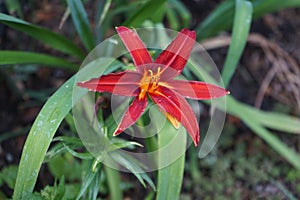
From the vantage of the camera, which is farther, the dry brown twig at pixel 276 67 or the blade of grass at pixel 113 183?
the dry brown twig at pixel 276 67

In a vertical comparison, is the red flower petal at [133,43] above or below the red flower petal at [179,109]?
above

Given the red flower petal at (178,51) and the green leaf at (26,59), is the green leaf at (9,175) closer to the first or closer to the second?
the green leaf at (26,59)

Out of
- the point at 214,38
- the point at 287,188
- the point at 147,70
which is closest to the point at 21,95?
the point at 214,38

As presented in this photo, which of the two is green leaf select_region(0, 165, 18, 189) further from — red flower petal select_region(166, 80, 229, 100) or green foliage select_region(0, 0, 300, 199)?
red flower petal select_region(166, 80, 229, 100)

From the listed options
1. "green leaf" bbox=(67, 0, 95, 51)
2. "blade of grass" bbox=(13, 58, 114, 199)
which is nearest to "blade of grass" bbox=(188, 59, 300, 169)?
"green leaf" bbox=(67, 0, 95, 51)

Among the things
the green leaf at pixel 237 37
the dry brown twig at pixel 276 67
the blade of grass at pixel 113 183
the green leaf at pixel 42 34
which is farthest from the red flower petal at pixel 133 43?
the dry brown twig at pixel 276 67

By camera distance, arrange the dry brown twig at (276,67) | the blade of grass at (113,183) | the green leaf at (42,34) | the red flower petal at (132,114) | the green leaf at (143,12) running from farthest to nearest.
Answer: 1. the dry brown twig at (276,67)
2. the blade of grass at (113,183)
3. the green leaf at (143,12)
4. the green leaf at (42,34)
5. the red flower petal at (132,114)
